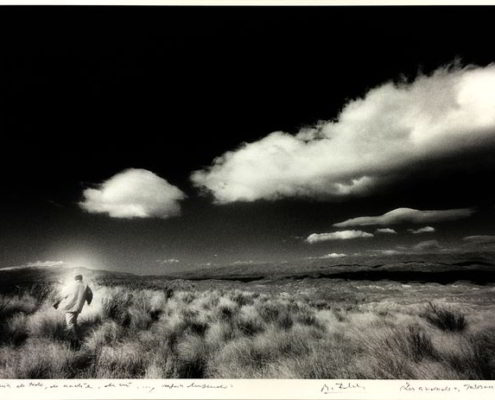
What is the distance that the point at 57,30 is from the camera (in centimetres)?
572

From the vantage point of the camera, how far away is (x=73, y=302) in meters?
4.77

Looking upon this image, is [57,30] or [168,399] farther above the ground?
[57,30]

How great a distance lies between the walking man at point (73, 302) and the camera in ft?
15.4

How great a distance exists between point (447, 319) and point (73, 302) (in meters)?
6.09

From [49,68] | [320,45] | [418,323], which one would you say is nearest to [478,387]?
[418,323]

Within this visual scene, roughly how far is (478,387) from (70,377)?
5328 millimetres

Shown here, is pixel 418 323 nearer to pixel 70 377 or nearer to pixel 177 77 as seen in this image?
pixel 70 377
